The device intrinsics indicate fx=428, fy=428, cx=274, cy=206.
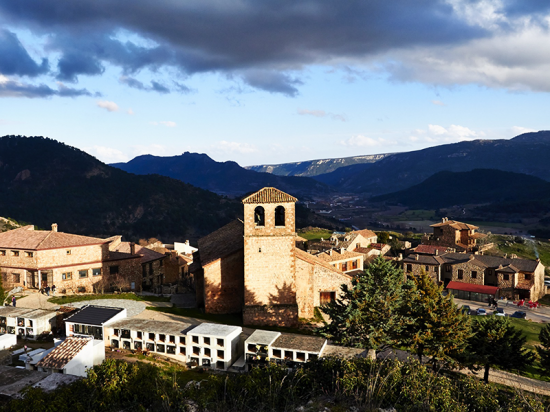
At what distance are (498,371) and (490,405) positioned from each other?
1890 centimetres

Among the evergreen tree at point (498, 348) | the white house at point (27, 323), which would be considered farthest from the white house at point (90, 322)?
the evergreen tree at point (498, 348)

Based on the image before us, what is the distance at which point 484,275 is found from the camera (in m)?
65.3

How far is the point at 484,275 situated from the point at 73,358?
5960cm

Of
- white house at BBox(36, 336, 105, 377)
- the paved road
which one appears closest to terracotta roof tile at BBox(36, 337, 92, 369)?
white house at BBox(36, 336, 105, 377)

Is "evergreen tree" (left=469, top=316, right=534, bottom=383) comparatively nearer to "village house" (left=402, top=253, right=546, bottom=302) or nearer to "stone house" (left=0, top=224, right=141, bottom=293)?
"village house" (left=402, top=253, right=546, bottom=302)

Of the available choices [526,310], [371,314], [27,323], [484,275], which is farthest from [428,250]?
[27,323]

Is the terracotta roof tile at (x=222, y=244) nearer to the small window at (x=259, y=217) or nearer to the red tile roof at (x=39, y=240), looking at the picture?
the small window at (x=259, y=217)

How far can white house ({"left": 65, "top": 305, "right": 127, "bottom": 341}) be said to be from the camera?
30.9 metres

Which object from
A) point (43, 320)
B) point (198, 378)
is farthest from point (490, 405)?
point (43, 320)

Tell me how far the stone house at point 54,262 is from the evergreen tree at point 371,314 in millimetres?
28565

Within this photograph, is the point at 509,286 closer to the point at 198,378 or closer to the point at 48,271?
the point at 198,378

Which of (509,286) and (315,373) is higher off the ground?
(315,373)

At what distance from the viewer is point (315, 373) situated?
21.3 m

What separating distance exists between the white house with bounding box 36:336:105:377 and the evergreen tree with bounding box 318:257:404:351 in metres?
14.7
